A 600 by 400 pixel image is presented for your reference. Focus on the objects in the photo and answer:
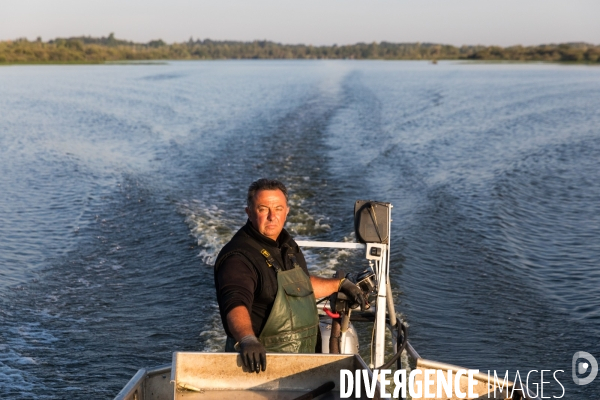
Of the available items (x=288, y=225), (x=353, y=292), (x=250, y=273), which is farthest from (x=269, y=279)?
(x=288, y=225)

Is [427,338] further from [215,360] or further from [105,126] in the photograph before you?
[105,126]

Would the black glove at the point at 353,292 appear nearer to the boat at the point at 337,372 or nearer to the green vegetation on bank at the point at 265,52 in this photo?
the boat at the point at 337,372

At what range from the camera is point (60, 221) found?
11.5 m

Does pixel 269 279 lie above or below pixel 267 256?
below

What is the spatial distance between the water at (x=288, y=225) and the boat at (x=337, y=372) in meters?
1.88

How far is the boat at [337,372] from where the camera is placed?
12.1ft

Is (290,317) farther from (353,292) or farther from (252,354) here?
(353,292)

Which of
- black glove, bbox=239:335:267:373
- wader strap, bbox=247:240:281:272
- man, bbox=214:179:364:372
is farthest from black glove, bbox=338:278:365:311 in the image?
black glove, bbox=239:335:267:373

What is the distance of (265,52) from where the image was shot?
440ft

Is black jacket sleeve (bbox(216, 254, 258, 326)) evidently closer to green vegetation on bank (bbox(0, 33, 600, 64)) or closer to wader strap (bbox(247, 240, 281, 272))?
wader strap (bbox(247, 240, 281, 272))

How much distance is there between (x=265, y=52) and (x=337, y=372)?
438 ft

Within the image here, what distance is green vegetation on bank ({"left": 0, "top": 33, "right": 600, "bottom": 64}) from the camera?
7756 centimetres

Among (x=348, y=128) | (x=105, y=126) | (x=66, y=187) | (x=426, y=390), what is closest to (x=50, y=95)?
(x=105, y=126)

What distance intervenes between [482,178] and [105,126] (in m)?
12.9
